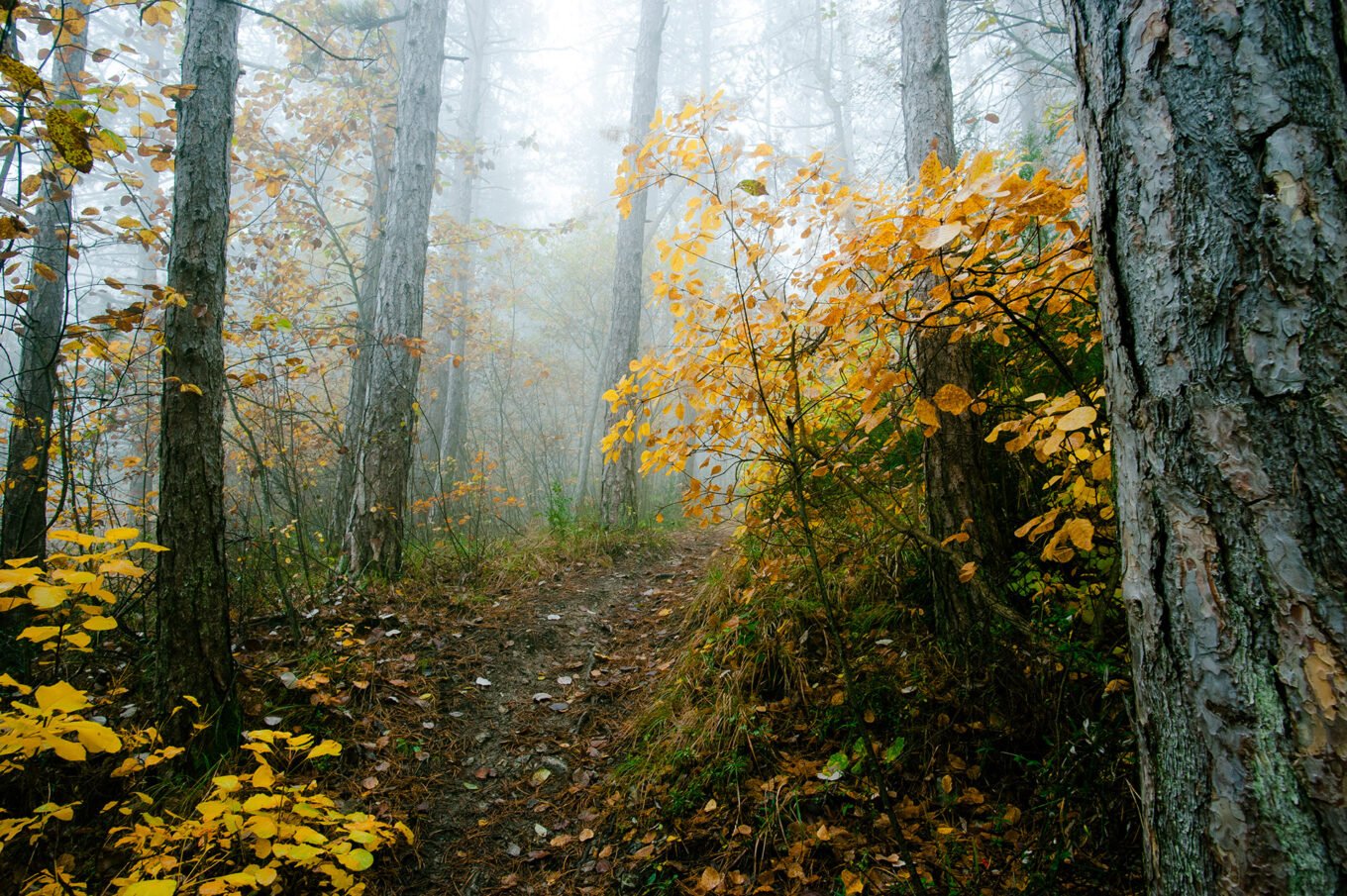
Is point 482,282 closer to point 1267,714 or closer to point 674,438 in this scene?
point 674,438

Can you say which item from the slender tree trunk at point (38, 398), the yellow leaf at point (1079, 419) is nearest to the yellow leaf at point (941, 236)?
the yellow leaf at point (1079, 419)

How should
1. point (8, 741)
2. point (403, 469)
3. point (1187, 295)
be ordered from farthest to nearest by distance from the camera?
point (403, 469)
point (8, 741)
point (1187, 295)

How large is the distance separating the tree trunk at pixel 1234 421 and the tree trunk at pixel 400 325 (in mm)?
4635

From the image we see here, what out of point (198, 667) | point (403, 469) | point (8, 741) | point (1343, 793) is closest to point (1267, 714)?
point (1343, 793)

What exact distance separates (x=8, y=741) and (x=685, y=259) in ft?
7.57

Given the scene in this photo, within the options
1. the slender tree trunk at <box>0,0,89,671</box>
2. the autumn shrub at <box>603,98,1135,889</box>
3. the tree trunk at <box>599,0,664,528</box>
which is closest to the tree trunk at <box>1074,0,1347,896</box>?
the autumn shrub at <box>603,98,1135,889</box>

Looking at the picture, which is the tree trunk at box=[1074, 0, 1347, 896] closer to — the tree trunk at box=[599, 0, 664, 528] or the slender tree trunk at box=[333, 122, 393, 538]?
the slender tree trunk at box=[333, 122, 393, 538]

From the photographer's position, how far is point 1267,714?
0.76 m

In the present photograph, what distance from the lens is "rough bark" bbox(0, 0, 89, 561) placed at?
8.96 ft

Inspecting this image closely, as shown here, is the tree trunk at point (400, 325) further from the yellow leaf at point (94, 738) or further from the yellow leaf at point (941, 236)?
the yellow leaf at point (941, 236)

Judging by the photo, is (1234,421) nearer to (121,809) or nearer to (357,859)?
(357,859)

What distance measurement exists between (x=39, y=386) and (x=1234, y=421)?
20.4 ft

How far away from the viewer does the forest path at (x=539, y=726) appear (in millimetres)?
2311

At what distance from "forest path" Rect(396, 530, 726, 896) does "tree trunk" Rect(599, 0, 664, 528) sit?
1644 millimetres
